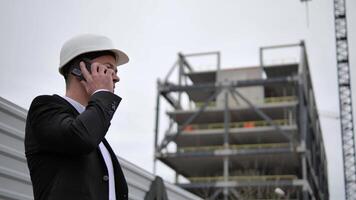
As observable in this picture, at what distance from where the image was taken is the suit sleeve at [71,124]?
1809mm

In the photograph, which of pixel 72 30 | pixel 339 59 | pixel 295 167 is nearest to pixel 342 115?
pixel 339 59

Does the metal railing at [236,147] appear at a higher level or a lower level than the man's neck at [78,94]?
lower

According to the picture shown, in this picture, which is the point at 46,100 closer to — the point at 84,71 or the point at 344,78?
the point at 84,71

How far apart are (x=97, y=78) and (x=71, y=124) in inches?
9.6

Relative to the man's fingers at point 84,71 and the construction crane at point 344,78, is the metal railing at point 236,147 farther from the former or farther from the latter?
the man's fingers at point 84,71

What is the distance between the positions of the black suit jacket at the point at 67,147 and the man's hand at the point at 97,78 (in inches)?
1.8

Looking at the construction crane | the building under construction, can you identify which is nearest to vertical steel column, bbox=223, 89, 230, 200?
the building under construction

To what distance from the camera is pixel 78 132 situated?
1799 mm

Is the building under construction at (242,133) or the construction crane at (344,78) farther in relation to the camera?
the construction crane at (344,78)

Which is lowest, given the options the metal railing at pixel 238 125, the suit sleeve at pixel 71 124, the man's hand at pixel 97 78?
the metal railing at pixel 238 125

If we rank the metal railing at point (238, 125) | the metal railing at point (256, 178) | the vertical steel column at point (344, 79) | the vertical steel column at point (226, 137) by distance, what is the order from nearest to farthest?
the metal railing at point (256, 178) < the vertical steel column at point (226, 137) < the metal railing at point (238, 125) < the vertical steel column at point (344, 79)

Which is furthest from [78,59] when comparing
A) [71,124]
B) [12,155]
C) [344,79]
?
[344,79]

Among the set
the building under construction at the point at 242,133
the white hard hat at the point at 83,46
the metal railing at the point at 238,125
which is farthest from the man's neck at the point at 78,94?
the metal railing at the point at 238,125

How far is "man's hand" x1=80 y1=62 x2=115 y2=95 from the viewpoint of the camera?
6.52 feet
